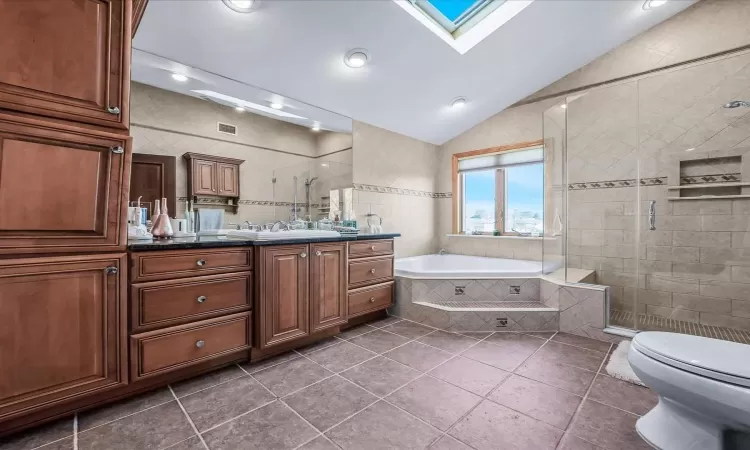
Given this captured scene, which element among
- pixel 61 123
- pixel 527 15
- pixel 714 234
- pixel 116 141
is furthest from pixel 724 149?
pixel 61 123

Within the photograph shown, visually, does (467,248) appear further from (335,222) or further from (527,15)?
(527,15)

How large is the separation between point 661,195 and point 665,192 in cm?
4

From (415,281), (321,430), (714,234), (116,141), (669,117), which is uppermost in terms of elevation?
(669,117)

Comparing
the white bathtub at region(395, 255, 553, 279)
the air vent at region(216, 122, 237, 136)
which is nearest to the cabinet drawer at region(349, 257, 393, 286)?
the white bathtub at region(395, 255, 553, 279)

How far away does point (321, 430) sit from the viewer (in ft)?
4.57

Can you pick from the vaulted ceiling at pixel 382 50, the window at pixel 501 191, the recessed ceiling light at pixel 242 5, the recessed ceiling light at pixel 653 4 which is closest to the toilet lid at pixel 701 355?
the window at pixel 501 191

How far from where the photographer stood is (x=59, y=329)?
1.36 m

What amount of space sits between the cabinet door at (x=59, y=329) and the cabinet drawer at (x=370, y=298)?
1.51 metres

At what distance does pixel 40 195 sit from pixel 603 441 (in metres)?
2.48

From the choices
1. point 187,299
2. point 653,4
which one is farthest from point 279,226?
point 653,4

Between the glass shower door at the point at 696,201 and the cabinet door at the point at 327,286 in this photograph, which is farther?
the glass shower door at the point at 696,201

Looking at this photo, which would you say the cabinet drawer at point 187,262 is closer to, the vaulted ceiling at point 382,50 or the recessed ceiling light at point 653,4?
the vaulted ceiling at point 382,50

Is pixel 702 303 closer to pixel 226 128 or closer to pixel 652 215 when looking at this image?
pixel 652 215

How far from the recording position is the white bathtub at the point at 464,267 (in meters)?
2.91
